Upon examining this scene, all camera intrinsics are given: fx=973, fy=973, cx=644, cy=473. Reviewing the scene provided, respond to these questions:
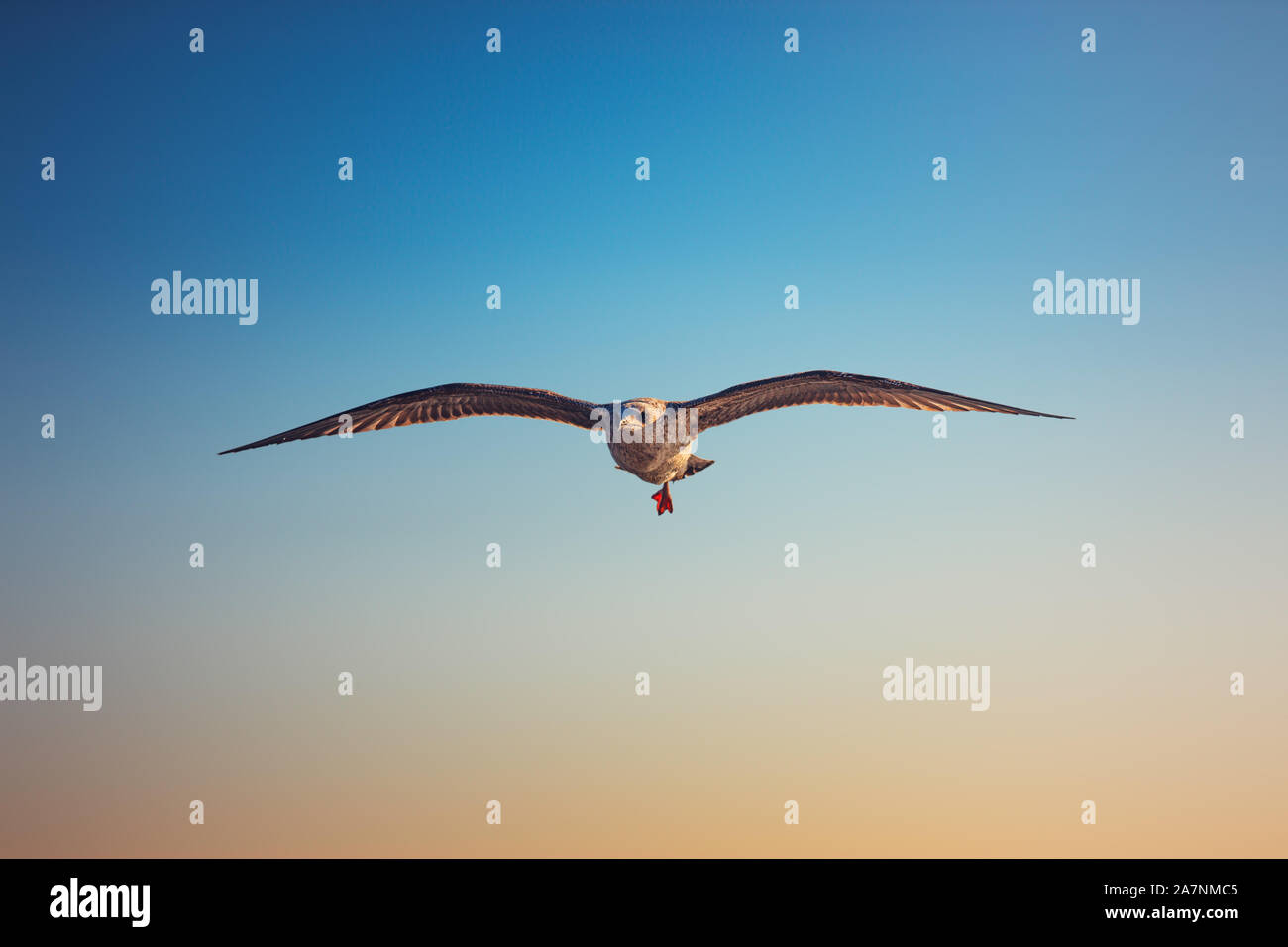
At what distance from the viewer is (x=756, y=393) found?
21.5 meters

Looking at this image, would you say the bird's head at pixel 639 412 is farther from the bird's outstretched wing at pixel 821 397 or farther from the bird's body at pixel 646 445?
the bird's outstretched wing at pixel 821 397

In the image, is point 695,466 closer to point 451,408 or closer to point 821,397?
point 821,397

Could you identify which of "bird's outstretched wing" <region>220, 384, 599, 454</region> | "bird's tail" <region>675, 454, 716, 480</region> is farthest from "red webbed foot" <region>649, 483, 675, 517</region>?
"bird's outstretched wing" <region>220, 384, 599, 454</region>

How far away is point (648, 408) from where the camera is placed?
834 inches

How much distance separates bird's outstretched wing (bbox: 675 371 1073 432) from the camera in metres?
21.1

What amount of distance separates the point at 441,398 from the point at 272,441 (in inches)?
151

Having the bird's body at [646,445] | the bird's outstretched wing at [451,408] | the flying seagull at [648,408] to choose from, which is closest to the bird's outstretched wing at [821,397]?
the flying seagull at [648,408]

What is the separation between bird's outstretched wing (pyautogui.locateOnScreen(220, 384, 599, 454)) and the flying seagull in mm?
22

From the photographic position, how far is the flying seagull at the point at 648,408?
2109 cm

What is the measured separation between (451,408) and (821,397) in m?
8.55
